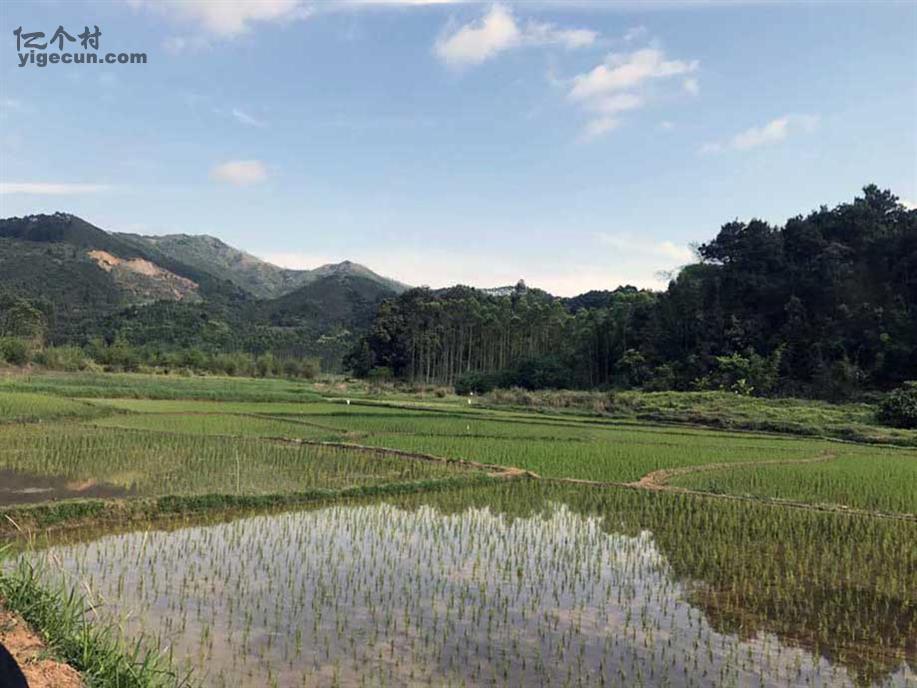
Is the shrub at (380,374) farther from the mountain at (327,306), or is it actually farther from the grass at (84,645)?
the grass at (84,645)

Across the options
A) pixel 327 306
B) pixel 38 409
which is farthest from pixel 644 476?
pixel 327 306

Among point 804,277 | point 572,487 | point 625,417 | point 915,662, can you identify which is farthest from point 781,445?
point 804,277

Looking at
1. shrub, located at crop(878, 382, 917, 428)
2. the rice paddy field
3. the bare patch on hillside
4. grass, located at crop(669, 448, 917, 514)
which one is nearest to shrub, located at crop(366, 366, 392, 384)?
shrub, located at crop(878, 382, 917, 428)

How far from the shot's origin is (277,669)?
15.5 feet

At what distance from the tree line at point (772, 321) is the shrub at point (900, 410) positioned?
26.8ft

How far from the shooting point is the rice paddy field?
16.9 feet

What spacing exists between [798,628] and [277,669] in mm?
4629

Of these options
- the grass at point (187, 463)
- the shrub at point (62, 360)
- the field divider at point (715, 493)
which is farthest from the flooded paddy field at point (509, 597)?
the shrub at point (62, 360)

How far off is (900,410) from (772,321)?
16.3 metres

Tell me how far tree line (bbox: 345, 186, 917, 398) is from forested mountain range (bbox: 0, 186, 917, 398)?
0.09m

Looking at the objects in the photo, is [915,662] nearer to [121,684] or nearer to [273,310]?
[121,684]

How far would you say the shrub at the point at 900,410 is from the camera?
2431cm

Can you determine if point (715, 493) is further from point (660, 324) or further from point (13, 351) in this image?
point (13, 351)

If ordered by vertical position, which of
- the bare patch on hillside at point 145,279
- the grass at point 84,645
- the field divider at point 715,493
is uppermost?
the bare patch on hillside at point 145,279
